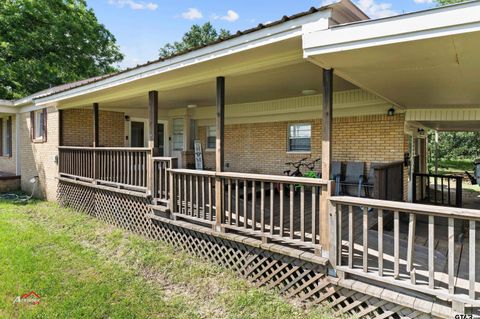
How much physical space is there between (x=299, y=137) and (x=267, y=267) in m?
5.55

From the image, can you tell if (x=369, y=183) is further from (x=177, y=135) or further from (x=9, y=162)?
(x=9, y=162)

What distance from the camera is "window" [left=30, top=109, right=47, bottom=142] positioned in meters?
9.28

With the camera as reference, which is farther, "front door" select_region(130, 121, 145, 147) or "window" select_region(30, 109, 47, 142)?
"front door" select_region(130, 121, 145, 147)

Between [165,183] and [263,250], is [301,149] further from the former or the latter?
[263,250]

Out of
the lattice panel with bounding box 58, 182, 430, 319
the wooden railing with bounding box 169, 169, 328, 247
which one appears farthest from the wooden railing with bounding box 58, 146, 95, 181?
the wooden railing with bounding box 169, 169, 328, 247

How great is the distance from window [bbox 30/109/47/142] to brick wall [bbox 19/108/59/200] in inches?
7.8

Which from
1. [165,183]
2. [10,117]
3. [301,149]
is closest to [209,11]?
[10,117]

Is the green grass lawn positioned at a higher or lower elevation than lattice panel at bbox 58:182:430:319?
lower

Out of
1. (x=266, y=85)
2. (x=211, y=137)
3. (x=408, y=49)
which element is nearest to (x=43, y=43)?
(x=211, y=137)

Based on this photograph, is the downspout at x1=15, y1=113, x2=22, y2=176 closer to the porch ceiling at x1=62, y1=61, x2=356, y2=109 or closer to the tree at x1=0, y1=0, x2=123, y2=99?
the porch ceiling at x1=62, y1=61, x2=356, y2=109

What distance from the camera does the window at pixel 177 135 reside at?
1158 cm

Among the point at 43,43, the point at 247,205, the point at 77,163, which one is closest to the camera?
the point at 247,205

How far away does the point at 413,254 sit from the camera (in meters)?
3.11

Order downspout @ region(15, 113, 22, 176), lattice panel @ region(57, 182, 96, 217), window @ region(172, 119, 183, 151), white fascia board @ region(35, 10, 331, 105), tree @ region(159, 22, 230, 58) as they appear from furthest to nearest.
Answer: tree @ region(159, 22, 230, 58) < window @ region(172, 119, 183, 151) < downspout @ region(15, 113, 22, 176) < lattice panel @ region(57, 182, 96, 217) < white fascia board @ region(35, 10, 331, 105)
